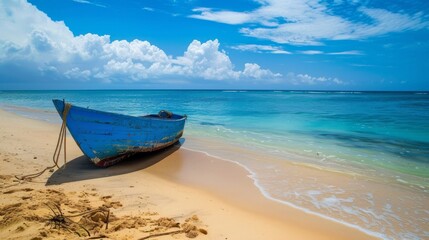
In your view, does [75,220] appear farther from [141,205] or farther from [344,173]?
[344,173]

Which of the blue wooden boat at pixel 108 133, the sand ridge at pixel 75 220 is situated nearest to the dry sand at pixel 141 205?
the sand ridge at pixel 75 220

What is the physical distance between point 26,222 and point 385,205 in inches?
249

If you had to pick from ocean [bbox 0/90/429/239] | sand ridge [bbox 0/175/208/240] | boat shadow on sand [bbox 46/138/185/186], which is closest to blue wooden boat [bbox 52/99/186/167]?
boat shadow on sand [bbox 46/138/185/186]

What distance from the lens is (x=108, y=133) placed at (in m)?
6.91

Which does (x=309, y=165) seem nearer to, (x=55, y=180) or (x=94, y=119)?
(x=94, y=119)

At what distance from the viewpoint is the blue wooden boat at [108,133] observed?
6.30m

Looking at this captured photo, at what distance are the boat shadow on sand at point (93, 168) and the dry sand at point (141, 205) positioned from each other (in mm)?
22

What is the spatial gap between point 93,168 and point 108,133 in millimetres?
1035

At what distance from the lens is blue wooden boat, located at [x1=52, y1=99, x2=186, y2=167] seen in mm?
6305

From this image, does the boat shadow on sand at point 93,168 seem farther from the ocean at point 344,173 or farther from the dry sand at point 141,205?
the ocean at point 344,173

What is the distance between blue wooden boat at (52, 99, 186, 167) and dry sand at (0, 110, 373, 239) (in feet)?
1.37

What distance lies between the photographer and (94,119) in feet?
21.5

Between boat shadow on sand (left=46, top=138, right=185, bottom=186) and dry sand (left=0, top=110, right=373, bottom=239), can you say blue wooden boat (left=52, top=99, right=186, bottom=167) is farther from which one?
dry sand (left=0, top=110, right=373, bottom=239)

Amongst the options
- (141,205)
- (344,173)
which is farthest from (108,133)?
(344,173)
